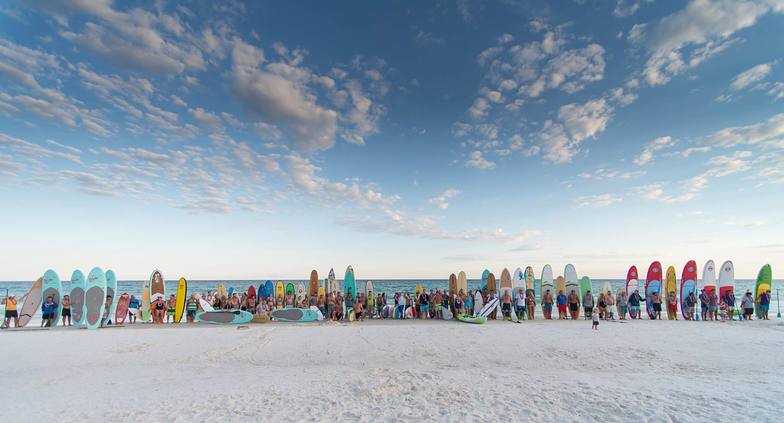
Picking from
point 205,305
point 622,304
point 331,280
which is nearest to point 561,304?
point 622,304

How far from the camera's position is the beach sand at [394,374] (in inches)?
216

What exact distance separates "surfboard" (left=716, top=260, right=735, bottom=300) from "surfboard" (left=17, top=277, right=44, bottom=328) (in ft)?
80.3

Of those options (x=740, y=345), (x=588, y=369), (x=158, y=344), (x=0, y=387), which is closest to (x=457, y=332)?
(x=588, y=369)

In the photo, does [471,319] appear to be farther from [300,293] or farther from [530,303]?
[300,293]

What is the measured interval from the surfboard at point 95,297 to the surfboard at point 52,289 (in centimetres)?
103

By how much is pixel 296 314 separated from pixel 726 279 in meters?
16.3

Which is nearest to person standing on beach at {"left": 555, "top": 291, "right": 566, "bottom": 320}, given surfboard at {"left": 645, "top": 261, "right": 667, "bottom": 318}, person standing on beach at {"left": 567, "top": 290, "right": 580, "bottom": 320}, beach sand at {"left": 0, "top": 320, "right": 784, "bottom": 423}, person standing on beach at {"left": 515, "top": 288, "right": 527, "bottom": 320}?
person standing on beach at {"left": 567, "top": 290, "right": 580, "bottom": 320}

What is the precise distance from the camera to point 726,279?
51.7ft

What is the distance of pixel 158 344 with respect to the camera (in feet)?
33.7

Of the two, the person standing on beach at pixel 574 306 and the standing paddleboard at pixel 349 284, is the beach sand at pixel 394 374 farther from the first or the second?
the standing paddleboard at pixel 349 284

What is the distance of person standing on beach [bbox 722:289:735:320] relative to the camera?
596 inches

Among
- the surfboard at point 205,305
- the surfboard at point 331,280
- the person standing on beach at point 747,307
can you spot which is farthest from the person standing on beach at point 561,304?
the surfboard at point 205,305

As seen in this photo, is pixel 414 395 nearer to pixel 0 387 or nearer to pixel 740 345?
pixel 0 387

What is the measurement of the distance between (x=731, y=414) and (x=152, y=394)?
26.6ft
